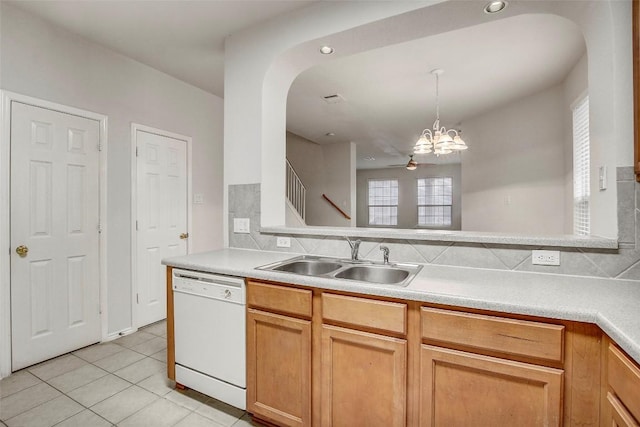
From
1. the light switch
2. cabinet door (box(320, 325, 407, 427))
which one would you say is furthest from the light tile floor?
the light switch

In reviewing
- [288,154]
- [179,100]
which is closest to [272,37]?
[179,100]

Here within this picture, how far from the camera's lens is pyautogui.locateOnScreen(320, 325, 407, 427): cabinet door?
1.33m

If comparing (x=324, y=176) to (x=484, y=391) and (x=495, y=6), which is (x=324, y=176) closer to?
(x=495, y=6)

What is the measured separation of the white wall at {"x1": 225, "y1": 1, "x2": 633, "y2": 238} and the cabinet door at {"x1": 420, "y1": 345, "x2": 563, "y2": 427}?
88 centimetres

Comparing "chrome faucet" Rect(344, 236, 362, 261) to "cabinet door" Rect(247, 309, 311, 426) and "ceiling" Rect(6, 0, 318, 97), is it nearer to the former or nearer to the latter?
"cabinet door" Rect(247, 309, 311, 426)

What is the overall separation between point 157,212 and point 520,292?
3290 millimetres

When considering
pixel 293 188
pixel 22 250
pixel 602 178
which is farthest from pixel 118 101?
pixel 602 178

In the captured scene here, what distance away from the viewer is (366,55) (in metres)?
2.98

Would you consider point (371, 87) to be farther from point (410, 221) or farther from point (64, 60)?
point (410, 221)

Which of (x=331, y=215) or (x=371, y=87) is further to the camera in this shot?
(x=331, y=215)

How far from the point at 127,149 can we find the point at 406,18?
2737 mm

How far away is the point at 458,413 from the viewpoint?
4.02 feet

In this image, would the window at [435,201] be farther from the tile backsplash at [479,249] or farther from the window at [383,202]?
the tile backsplash at [479,249]

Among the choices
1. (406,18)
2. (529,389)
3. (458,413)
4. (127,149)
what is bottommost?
(458,413)
